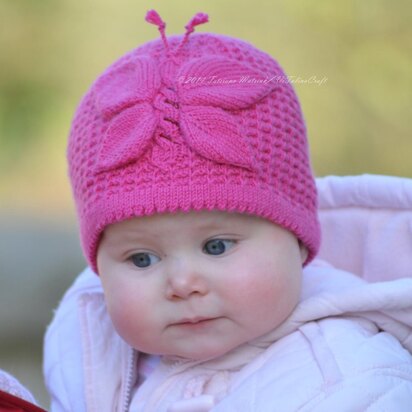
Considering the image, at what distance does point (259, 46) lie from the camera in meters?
4.23

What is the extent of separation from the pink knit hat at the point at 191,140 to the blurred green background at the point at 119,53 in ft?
7.93

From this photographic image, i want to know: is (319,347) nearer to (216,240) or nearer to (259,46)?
(216,240)

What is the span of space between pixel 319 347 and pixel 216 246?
0.80ft

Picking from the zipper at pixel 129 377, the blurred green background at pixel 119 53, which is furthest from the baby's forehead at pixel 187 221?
the blurred green background at pixel 119 53

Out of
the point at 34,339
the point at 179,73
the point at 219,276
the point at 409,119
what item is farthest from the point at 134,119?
the point at 409,119

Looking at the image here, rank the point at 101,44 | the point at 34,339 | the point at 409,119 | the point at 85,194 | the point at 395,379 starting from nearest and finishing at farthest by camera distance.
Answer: the point at 395,379 → the point at 85,194 → the point at 34,339 → the point at 409,119 → the point at 101,44

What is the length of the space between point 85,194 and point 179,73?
0.27m

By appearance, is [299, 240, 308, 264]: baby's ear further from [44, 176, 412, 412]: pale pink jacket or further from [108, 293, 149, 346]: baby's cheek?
[108, 293, 149, 346]: baby's cheek

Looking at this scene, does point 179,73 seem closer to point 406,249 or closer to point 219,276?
point 219,276

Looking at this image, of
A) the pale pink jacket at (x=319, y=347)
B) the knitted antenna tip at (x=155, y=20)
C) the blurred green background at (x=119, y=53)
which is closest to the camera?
the pale pink jacket at (x=319, y=347)

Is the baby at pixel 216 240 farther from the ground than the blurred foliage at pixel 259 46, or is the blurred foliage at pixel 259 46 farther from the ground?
the blurred foliage at pixel 259 46

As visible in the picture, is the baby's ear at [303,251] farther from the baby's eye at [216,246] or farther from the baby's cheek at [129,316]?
the baby's cheek at [129,316]

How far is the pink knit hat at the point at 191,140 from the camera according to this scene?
1405 mm

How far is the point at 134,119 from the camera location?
56.5 inches
